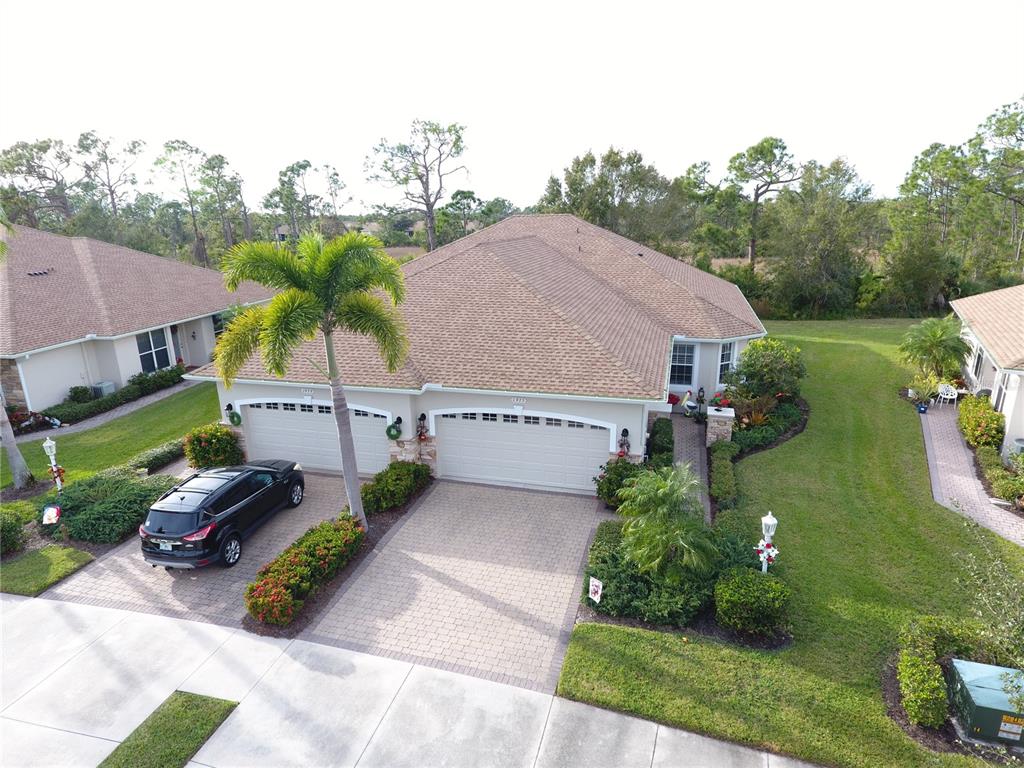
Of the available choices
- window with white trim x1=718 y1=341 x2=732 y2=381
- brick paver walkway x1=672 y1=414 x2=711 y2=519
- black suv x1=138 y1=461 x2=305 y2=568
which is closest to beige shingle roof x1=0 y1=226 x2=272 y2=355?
black suv x1=138 y1=461 x2=305 y2=568

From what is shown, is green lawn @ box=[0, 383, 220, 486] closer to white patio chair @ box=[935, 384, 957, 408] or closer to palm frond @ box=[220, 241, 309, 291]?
palm frond @ box=[220, 241, 309, 291]

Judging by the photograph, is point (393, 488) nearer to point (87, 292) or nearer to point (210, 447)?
point (210, 447)

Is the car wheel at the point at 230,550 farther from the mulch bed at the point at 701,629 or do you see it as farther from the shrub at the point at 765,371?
the shrub at the point at 765,371

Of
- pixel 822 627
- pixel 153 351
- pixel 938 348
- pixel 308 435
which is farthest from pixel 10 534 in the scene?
pixel 938 348

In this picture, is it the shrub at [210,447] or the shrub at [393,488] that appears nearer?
the shrub at [393,488]

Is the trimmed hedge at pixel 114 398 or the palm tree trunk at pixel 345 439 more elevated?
the palm tree trunk at pixel 345 439

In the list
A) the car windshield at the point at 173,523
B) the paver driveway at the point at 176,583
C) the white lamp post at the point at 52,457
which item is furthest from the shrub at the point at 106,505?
the car windshield at the point at 173,523

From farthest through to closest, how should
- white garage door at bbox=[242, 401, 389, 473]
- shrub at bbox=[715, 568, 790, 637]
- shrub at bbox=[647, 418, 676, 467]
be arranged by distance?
shrub at bbox=[647, 418, 676, 467] < white garage door at bbox=[242, 401, 389, 473] < shrub at bbox=[715, 568, 790, 637]
